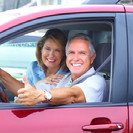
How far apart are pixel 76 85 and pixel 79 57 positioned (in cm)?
25

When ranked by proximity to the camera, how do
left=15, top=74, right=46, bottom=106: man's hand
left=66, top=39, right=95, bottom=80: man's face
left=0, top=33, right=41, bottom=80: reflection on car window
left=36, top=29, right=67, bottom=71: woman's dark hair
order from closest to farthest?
1. left=15, top=74, right=46, bottom=106: man's hand
2. left=66, top=39, right=95, bottom=80: man's face
3. left=36, top=29, right=67, bottom=71: woman's dark hair
4. left=0, top=33, right=41, bottom=80: reflection on car window

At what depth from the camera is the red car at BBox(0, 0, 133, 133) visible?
2180 mm

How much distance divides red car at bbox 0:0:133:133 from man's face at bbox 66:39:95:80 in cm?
25

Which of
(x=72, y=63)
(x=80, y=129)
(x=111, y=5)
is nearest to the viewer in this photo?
(x=80, y=129)

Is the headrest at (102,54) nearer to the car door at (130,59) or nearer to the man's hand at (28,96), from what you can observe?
the car door at (130,59)

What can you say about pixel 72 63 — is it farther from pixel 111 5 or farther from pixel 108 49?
pixel 111 5

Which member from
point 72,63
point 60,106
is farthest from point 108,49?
point 60,106

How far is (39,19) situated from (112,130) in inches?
30.4

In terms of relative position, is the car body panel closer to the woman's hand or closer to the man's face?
the man's face

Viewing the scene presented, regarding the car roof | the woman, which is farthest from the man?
the car roof

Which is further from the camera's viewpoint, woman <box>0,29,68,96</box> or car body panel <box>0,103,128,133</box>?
woman <box>0,29,68,96</box>

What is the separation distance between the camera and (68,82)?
9.23 ft

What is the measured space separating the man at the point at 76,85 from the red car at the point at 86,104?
60mm

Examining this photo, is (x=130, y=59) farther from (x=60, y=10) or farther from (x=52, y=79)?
(x=52, y=79)
